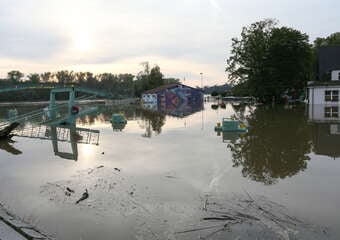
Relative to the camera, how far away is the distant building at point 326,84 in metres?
30.9

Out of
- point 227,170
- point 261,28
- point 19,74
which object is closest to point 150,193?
point 227,170

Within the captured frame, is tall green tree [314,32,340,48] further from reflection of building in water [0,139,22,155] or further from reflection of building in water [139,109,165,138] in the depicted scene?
reflection of building in water [0,139,22,155]

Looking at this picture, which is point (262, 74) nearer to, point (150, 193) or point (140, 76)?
point (150, 193)

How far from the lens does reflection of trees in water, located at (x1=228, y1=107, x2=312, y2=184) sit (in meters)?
8.77

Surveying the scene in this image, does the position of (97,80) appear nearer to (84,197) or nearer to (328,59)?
(328,59)

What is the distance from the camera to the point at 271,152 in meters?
11.4

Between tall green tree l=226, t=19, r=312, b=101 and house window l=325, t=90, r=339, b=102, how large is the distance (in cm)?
882

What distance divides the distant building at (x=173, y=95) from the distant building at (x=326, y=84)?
28.2 meters

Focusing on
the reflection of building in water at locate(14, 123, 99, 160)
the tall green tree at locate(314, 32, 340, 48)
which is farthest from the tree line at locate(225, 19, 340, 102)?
the reflection of building in water at locate(14, 123, 99, 160)

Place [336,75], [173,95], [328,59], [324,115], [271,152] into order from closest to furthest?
[271,152], [324,115], [336,75], [328,59], [173,95]

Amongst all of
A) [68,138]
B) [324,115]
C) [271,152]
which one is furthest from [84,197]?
[324,115]

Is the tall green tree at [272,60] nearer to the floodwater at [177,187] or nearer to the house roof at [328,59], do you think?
the house roof at [328,59]

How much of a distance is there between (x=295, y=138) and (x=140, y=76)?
8362 cm

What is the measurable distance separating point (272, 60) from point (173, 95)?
26103 mm
